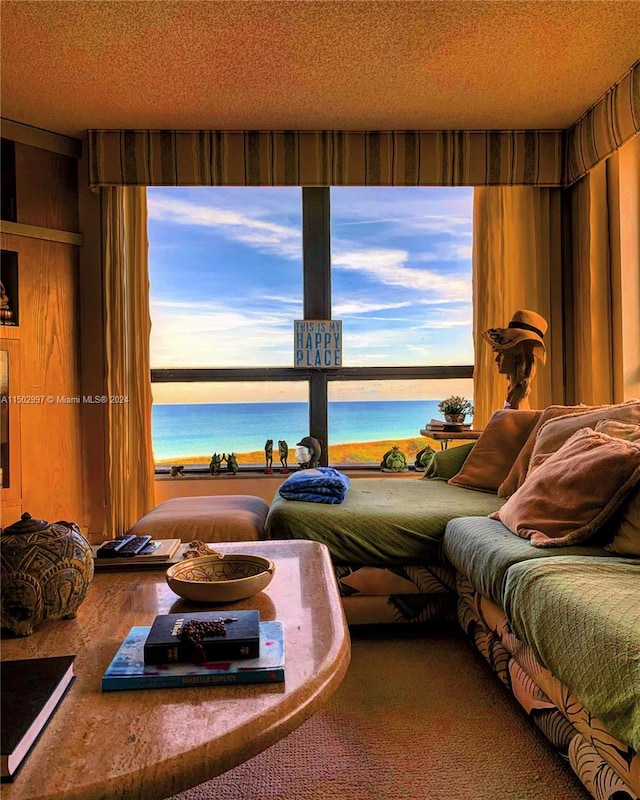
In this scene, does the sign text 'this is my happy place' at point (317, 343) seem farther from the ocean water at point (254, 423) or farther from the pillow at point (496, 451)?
the pillow at point (496, 451)

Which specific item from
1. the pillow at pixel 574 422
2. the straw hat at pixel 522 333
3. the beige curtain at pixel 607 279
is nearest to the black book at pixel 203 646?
the pillow at pixel 574 422

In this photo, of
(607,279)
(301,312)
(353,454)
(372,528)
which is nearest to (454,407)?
(353,454)

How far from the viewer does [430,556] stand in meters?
2.24

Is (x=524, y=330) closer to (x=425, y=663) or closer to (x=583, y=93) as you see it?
(x=583, y=93)

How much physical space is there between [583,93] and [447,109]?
756mm

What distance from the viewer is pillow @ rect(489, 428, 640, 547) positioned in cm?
174

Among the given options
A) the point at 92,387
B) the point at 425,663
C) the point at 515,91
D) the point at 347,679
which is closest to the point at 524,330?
the point at 515,91

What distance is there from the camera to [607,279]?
362 centimetres

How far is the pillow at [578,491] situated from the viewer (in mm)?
1740

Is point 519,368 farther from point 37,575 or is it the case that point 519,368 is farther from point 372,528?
point 37,575

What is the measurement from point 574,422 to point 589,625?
1.20 meters

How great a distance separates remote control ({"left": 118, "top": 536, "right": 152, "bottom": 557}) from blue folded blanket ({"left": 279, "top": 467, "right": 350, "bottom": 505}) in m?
0.96

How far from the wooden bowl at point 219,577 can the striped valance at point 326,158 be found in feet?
9.98

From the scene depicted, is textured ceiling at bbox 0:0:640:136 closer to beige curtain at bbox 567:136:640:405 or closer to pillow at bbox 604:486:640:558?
beige curtain at bbox 567:136:640:405
